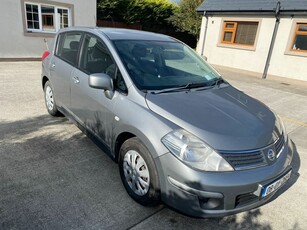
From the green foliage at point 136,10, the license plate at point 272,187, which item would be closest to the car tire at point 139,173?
the license plate at point 272,187

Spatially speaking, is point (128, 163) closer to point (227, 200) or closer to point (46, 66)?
point (227, 200)

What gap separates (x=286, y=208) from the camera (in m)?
2.78

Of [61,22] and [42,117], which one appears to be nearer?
[42,117]

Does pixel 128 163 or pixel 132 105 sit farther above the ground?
pixel 132 105

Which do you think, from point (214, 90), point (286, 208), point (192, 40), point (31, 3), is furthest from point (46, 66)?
point (192, 40)

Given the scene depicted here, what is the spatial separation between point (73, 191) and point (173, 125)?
1416 mm

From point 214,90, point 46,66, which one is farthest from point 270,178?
point 46,66

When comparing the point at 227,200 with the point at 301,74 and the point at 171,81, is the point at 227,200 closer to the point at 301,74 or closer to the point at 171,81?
the point at 171,81

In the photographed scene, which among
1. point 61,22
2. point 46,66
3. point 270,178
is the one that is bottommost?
point 270,178

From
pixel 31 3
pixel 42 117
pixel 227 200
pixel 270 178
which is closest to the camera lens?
pixel 227 200

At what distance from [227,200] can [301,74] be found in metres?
11.1

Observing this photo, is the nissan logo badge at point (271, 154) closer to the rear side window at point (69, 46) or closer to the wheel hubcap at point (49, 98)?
the rear side window at point (69, 46)

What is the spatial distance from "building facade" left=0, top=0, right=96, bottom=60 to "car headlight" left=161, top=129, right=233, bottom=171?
414 inches

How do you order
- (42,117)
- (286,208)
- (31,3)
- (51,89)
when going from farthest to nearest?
(31,3) < (42,117) < (51,89) < (286,208)
